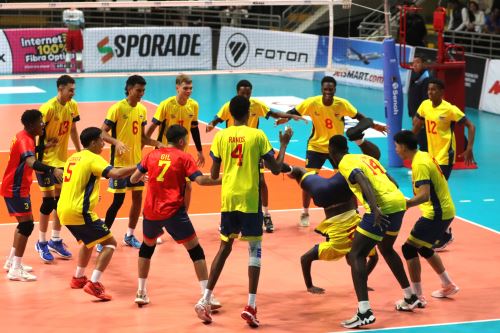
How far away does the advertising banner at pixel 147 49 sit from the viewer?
33.5 metres

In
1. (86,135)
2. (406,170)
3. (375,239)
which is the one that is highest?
(86,135)

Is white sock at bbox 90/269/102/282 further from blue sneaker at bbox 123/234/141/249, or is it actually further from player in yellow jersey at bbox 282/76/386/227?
player in yellow jersey at bbox 282/76/386/227

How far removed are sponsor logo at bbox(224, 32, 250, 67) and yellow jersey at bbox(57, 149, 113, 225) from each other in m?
22.4

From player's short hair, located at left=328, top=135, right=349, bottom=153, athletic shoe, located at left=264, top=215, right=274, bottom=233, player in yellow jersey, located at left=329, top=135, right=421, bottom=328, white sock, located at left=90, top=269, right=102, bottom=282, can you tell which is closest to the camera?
player in yellow jersey, located at left=329, top=135, right=421, bottom=328

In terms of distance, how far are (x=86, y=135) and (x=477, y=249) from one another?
5851 mm

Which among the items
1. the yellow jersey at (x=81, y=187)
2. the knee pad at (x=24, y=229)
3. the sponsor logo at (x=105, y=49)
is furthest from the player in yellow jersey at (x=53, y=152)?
the sponsor logo at (x=105, y=49)

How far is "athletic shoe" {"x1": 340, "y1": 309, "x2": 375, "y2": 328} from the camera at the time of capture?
9794 mm

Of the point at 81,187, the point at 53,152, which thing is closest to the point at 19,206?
the point at 81,187

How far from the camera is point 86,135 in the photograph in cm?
1077

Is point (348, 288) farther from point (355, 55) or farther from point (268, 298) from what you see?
point (355, 55)

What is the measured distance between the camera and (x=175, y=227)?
10.3 metres

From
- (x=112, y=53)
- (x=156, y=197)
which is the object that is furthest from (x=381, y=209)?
(x=112, y=53)

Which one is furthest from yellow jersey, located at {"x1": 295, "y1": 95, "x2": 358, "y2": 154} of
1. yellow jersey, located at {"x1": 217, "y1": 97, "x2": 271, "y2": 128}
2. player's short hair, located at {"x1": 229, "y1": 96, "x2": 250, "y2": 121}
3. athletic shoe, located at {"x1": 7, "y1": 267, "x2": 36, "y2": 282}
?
athletic shoe, located at {"x1": 7, "y1": 267, "x2": 36, "y2": 282}

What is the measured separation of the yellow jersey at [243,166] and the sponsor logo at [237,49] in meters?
23.1
